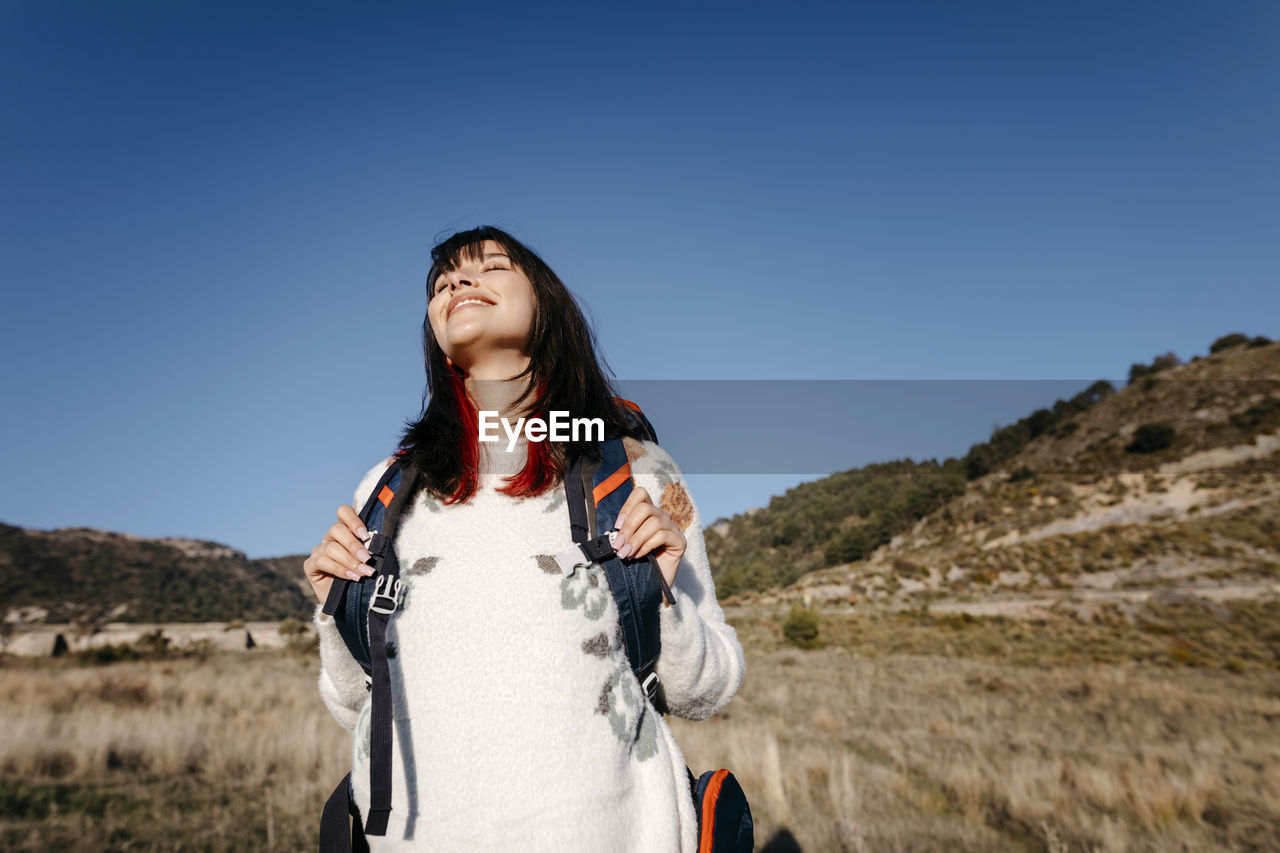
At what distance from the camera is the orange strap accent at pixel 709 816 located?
4.09ft

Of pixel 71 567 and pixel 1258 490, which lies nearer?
pixel 1258 490

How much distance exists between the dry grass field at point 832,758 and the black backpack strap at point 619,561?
179 inches

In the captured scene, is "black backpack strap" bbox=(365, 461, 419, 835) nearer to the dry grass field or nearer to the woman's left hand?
the woman's left hand

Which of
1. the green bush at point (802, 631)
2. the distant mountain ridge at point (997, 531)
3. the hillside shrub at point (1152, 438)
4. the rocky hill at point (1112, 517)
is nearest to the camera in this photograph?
the green bush at point (802, 631)

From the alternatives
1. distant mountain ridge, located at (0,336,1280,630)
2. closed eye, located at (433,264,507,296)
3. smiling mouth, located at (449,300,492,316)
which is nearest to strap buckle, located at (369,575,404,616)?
smiling mouth, located at (449,300,492,316)

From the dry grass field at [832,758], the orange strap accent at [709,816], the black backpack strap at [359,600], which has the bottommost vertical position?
the dry grass field at [832,758]

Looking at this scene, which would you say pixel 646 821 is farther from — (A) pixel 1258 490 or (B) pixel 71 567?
(B) pixel 71 567

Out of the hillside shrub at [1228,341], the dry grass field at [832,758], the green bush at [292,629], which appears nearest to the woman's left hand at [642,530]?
the dry grass field at [832,758]

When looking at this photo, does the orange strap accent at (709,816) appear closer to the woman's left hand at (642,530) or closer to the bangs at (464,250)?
the woman's left hand at (642,530)

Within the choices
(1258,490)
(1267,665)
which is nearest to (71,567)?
(1267,665)

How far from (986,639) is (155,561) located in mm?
53553

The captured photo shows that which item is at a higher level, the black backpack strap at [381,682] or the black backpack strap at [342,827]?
the black backpack strap at [381,682]

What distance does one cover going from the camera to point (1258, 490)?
33031 mm

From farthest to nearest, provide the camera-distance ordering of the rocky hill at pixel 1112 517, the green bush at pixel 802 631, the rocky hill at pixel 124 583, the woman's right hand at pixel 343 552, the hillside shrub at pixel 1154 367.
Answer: the hillside shrub at pixel 1154 367 → the rocky hill at pixel 124 583 → the rocky hill at pixel 1112 517 → the green bush at pixel 802 631 → the woman's right hand at pixel 343 552
